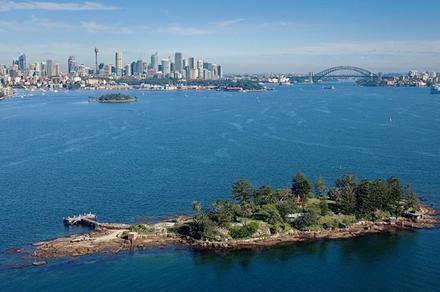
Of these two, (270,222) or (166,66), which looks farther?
(166,66)

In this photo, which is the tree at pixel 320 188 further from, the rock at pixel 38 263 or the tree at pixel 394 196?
the rock at pixel 38 263

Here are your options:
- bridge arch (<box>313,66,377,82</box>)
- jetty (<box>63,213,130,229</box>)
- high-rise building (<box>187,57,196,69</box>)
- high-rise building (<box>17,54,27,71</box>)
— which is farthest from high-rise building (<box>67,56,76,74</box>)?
jetty (<box>63,213,130,229</box>)

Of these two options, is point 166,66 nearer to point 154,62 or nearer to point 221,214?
point 154,62

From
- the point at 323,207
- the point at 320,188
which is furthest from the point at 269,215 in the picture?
the point at 320,188

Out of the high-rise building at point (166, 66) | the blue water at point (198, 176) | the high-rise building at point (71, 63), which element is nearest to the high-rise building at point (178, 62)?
the high-rise building at point (166, 66)

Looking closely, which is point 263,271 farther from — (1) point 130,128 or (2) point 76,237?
(1) point 130,128

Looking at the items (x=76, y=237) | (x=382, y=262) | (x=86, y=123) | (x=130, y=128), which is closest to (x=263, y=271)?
(x=382, y=262)
